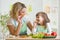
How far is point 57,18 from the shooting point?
4.97 ft

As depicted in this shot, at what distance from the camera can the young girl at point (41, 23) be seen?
151cm

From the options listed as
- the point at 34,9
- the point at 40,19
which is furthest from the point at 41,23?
the point at 34,9

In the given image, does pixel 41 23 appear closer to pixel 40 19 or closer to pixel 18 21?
pixel 40 19

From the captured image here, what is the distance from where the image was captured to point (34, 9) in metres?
1.51

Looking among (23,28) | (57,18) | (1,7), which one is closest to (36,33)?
(23,28)

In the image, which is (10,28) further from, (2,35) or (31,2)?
(31,2)

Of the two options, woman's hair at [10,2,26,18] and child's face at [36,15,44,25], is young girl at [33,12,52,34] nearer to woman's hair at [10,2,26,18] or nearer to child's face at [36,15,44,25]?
child's face at [36,15,44,25]

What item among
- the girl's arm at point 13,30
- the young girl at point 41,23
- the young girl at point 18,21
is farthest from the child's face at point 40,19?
the girl's arm at point 13,30

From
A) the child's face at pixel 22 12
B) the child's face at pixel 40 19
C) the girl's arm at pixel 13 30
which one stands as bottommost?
the girl's arm at pixel 13 30

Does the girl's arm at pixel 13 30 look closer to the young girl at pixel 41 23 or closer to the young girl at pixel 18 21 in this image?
the young girl at pixel 18 21

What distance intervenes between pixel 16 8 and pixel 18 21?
0.44 ft

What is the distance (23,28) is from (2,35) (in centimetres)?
22

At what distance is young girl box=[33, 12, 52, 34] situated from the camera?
4.96 ft

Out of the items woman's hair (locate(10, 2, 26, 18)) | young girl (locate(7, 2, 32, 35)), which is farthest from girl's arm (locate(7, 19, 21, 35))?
woman's hair (locate(10, 2, 26, 18))
